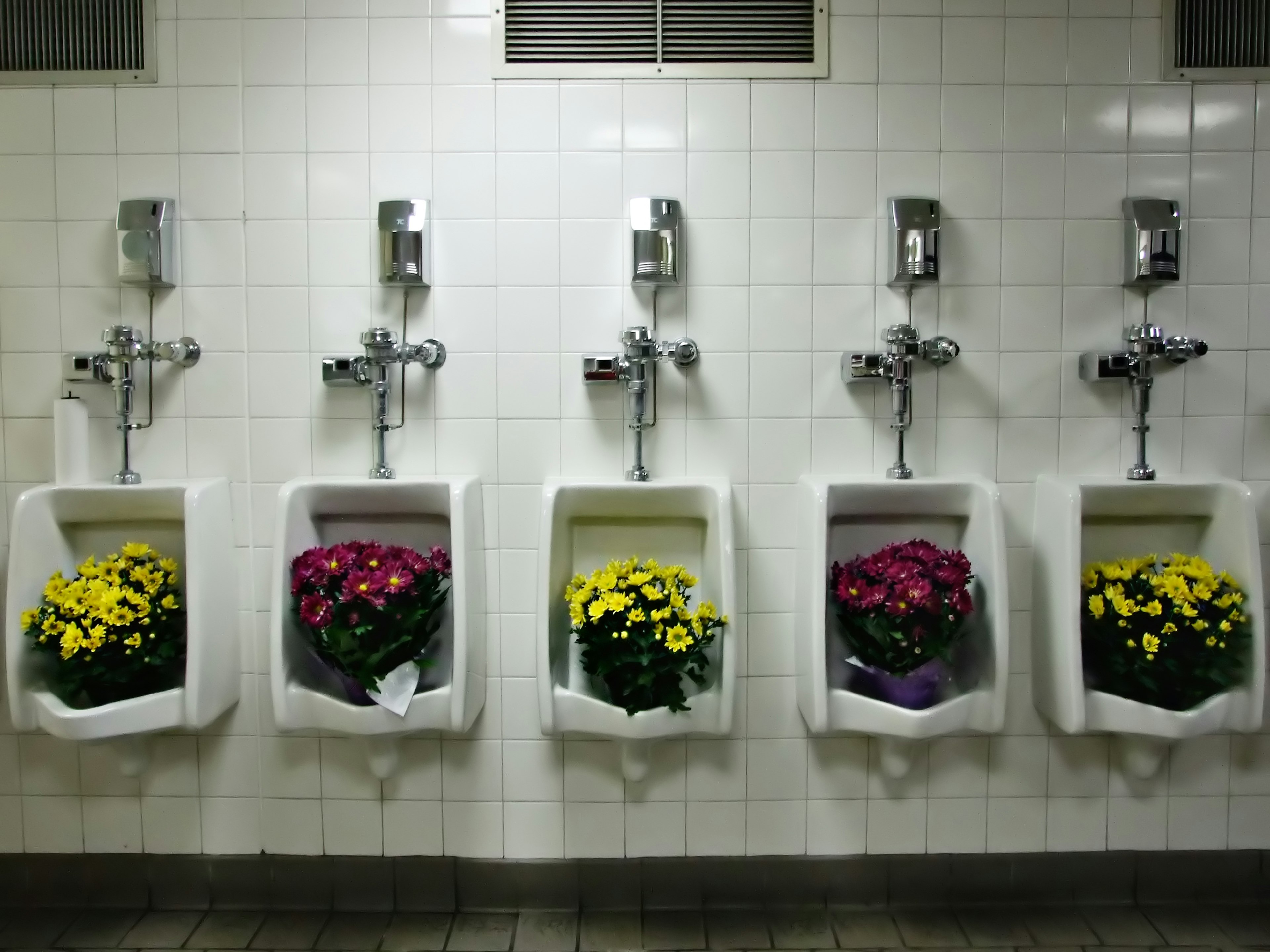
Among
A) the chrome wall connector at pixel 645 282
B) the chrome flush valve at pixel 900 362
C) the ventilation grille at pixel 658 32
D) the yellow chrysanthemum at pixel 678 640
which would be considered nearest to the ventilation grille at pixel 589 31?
the ventilation grille at pixel 658 32

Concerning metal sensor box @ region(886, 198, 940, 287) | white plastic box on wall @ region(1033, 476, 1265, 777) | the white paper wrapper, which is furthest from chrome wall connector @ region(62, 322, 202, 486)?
white plastic box on wall @ region(1033, 476, 1265, 777)

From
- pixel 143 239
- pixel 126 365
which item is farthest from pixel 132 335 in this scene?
pixel 143 239

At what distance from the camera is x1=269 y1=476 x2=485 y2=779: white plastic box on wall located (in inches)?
60.9

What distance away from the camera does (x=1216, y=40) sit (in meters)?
1.70

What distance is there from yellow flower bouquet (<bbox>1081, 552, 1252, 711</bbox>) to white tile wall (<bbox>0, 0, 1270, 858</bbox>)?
0.62ft

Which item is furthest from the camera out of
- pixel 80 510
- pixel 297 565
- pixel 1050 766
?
pixel 1050 766

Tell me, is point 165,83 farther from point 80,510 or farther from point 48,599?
point 48,599

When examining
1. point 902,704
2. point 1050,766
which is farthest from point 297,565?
point 1050,766

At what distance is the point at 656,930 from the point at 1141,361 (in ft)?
4.80

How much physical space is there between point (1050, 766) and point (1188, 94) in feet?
4.54

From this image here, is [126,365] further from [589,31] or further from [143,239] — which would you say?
[589,31]

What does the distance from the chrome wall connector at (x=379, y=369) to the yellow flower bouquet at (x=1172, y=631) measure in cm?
137

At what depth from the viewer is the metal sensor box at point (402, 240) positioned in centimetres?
162

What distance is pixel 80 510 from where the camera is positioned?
5.44 feet
